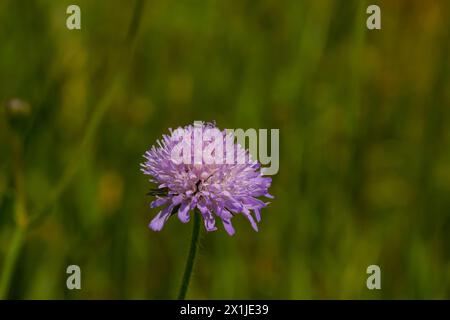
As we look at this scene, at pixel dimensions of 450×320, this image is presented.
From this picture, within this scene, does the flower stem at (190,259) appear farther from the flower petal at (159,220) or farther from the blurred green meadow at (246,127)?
the blurred green meadow at (246,127)

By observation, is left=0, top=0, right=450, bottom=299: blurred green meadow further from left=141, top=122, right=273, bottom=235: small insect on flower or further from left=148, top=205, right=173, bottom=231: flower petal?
left=148, top=205, right=173, bottom=231: flower petal

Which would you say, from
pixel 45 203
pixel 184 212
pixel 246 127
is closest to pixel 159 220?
pixel 184 212

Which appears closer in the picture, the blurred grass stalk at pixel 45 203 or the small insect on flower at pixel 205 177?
the small insect on flower at pixel 205 177

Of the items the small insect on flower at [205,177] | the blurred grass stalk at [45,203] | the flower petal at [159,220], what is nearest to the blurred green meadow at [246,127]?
the blurred grass stalk at [45,203]

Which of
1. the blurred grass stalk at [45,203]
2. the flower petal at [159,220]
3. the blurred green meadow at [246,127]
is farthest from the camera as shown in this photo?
the blurred green meadow at [246,127]

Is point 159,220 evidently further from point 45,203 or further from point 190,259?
point 45,203

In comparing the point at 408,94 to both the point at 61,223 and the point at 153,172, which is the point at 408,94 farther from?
the point at 153,172

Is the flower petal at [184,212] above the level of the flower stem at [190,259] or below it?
above
